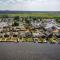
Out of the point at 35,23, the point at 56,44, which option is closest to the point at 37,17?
the point at 35,23

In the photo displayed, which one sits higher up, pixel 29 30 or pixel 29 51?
pixel 29 30

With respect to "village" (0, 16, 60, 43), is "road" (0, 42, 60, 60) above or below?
below

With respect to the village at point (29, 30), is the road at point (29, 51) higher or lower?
lower

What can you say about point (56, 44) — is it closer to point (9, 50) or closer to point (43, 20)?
point (43, 20)
